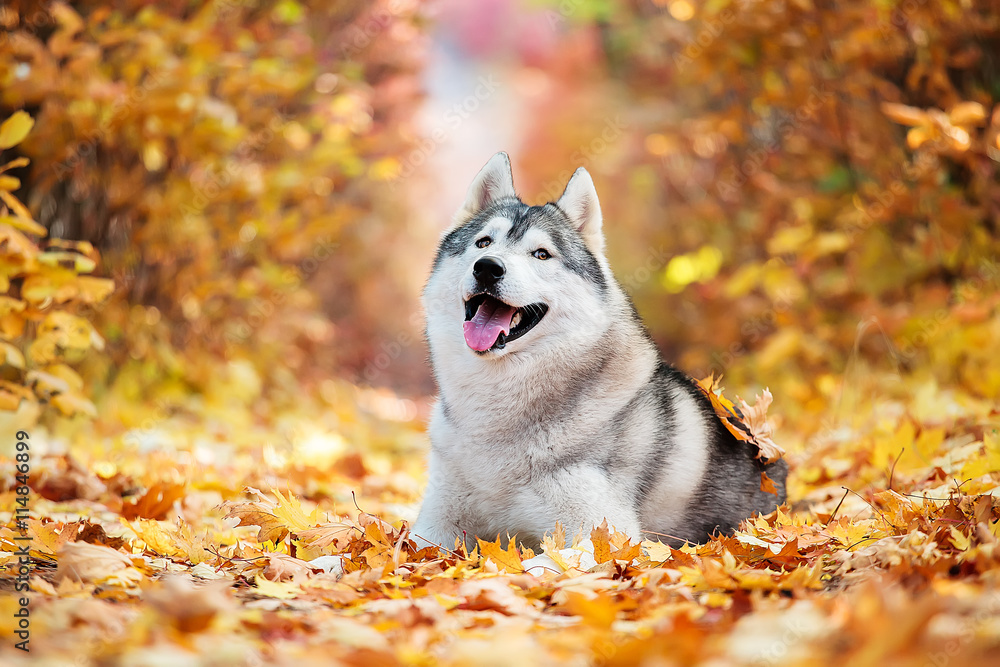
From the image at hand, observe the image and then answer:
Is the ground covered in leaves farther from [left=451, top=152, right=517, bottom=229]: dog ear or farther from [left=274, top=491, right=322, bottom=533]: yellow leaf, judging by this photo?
[left=451, top=152, right=517, bottom=229]: dog ear

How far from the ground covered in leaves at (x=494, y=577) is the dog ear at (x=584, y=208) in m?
1.29

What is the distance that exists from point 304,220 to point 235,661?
5.90 m

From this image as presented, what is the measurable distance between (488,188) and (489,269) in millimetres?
788

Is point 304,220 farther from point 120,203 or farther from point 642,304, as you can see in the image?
point 642,304

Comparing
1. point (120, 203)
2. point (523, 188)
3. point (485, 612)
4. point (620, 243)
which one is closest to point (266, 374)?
point (120, 203)

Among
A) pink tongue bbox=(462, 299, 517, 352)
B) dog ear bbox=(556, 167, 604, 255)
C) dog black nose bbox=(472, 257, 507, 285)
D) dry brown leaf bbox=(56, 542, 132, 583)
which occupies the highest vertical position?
dog ear bbox=(556, 167, 604, 255)

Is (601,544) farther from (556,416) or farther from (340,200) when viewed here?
(340,200)

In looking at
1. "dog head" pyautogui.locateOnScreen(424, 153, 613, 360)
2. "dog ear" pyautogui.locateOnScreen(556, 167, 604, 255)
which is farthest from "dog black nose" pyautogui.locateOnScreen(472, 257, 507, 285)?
"dog ear" pyautogui.locateOnScreen(556, 167, 604, 255)

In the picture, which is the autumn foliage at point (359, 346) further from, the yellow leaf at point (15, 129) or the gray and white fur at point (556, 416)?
the gray and white fur at point (556, 416)

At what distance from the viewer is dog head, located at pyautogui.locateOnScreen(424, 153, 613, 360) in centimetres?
282

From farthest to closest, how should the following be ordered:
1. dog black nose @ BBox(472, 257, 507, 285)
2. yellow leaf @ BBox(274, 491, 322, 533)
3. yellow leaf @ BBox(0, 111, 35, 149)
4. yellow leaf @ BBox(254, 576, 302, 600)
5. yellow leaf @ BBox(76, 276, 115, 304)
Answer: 1. yellow leaf @ BBox(76, 276, 115, 304)
2. yellow leaf @ BBox(0, 111, 35, 149)
3. dog black nose @ BBox(472, 257, 507, 285)
4. yellow leaf @ BBox(274, 491, 322, 533)
5. yellow leaf @ BBox(254, 576, 302, 600)

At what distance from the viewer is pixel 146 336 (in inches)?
218

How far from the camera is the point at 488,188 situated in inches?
136

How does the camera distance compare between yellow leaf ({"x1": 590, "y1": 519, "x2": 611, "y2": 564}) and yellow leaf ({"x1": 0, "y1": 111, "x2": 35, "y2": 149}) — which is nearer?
yellow leaf ({"x1": 590, "y1": 519, "x2": 611, "y2": 564})
